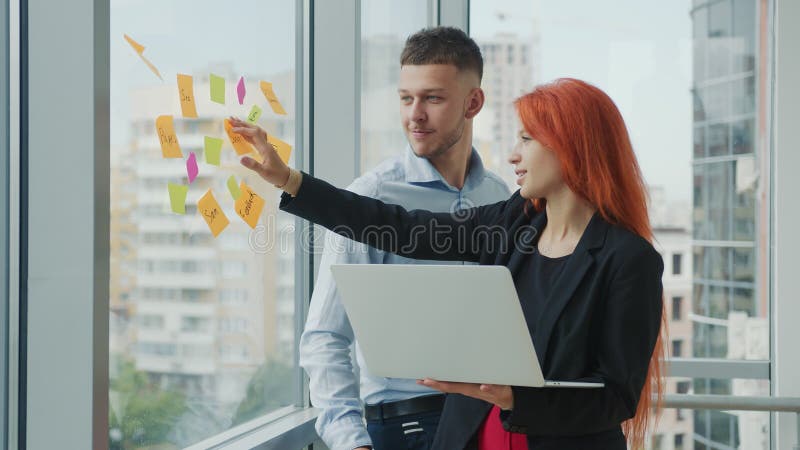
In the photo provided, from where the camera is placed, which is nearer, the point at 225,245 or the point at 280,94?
the point at 225,245

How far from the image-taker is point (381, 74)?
2.50m

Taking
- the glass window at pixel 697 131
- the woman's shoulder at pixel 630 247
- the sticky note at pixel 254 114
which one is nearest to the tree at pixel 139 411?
the sticky note at pixel 254 114

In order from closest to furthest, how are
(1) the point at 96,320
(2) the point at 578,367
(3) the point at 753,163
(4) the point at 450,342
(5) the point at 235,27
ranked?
1. (1) the point at 96,320
2. (4) the point at 450,342
3. (2) the point at 578,367
4. (5) the point at 235,27
5. (3) the point at 753,163

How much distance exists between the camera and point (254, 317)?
1854 mm

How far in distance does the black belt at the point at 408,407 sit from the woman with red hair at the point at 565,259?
174 mm

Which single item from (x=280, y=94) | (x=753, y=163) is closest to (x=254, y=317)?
(x=280, y=94)

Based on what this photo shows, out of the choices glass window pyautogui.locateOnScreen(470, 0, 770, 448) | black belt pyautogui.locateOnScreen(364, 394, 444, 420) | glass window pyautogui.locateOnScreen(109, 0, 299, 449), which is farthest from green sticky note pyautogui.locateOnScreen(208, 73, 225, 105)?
glass window pyautogui.locateOnScreen(470, 0, 770, 448)

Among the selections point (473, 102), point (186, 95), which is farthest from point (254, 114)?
point (473, 102)

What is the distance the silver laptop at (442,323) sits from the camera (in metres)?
1.18

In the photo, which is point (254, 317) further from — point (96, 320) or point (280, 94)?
point (96, 320)

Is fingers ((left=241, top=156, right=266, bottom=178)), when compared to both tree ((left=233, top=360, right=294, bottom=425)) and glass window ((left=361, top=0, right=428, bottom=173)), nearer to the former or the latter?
tree ((left=233, top=360, right=294, bottom=425))

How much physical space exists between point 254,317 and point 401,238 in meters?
0.44

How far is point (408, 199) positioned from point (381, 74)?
2.59 ft

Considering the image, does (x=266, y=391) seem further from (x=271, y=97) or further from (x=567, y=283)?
(x=567, y=283)
